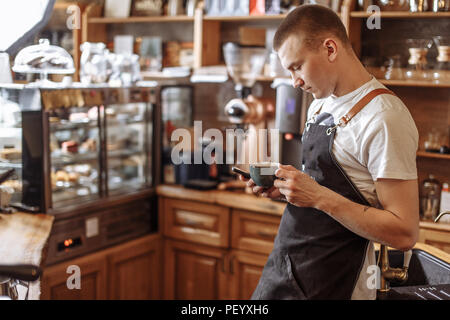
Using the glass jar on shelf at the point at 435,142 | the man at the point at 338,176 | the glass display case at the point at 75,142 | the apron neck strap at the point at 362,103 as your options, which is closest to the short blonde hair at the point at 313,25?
the man at the point at 338,176

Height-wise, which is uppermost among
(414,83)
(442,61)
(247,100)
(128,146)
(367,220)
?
(442,61)

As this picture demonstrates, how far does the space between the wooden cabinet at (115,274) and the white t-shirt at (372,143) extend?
2125 mm

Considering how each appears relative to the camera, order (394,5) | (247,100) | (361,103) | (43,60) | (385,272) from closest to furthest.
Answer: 1. (361,103)
2. (385,272)
3. (43,60)
4. (394,5)
5. (247,100)

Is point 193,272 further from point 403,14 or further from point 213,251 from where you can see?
point 403,14

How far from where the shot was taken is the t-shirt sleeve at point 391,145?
1396mm

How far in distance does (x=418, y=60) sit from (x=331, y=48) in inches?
69.5

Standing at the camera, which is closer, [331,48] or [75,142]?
[331,48]

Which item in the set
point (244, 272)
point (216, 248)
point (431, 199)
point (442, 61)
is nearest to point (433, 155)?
point (431, 199)

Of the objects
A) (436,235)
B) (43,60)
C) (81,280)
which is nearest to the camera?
(43,60)

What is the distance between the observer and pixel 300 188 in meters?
1.48

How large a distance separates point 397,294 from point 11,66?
6.23 feet

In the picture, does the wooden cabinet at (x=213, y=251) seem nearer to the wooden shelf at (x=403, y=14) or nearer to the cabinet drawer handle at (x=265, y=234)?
the cabinet drawer handle at (x=265, y=234)

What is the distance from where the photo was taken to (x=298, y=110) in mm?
3402

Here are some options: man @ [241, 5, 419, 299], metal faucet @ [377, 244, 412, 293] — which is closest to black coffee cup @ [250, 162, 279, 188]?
man @ [241, 5, 419, 299]
